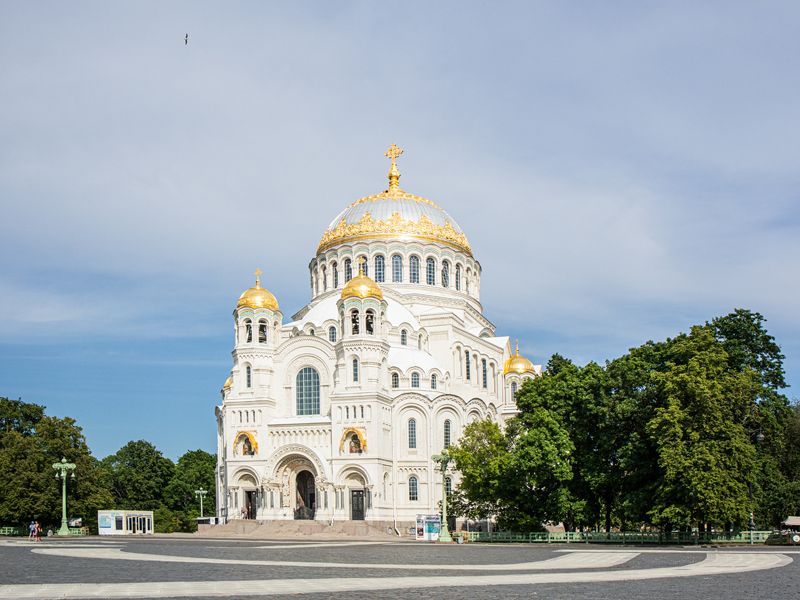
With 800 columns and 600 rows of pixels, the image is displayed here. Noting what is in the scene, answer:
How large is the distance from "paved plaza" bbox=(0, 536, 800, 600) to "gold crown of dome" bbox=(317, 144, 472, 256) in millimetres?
39474

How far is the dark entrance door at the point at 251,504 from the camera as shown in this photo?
167ft

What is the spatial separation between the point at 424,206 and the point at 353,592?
53326 millimetres

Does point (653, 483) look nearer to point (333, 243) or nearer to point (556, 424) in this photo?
point (556, 424)

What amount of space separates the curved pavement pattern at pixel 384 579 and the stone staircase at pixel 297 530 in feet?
73.1

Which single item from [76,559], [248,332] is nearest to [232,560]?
[76,559]

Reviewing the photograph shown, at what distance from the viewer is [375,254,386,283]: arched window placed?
61500 millimetres

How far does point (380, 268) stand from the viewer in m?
61.7

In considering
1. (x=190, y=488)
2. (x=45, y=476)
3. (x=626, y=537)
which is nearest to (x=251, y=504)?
(x=45, y=476)

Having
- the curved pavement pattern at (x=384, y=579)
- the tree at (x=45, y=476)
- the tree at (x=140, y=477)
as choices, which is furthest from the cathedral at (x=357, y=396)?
the curved pavement pattern at (x=384, y=579)

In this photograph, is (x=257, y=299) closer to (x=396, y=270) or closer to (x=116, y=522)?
(x=396, y=270)

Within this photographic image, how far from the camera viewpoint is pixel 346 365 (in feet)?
167

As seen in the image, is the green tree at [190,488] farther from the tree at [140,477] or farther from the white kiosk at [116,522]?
the white kiosk at [116,522]

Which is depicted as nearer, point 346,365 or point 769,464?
point 769,464

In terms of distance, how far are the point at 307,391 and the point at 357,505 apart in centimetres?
816
